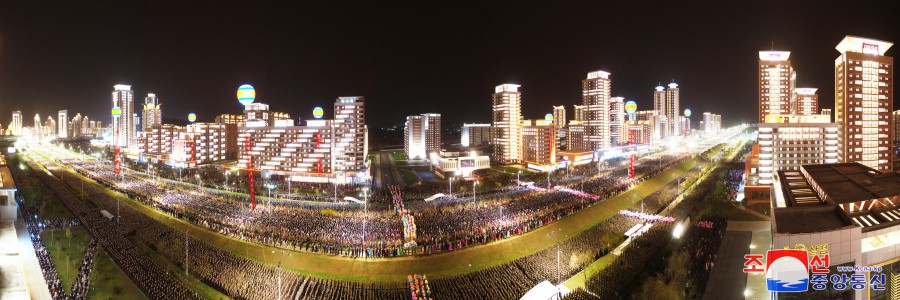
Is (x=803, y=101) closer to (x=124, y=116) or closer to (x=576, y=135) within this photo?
(x=576, y=135)

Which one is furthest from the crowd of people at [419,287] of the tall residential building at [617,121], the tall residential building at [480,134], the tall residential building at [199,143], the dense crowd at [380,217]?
the tall residential building at [480,134]

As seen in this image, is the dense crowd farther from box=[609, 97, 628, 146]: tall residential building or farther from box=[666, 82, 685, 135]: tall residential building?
box=[666, 82, 685, 135]: tall residential building

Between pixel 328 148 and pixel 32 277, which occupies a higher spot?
pixel 328 148

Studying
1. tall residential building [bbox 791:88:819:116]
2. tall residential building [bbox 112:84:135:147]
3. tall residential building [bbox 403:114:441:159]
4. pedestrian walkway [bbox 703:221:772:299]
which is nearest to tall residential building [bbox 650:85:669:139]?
tall residential building [bbox 791:88:819:116]

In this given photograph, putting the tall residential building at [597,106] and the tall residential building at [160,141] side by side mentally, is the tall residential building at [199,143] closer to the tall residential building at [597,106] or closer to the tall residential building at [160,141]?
the tall residential building at [160,141]

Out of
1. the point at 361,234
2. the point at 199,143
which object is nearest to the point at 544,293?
the point at 361,234
